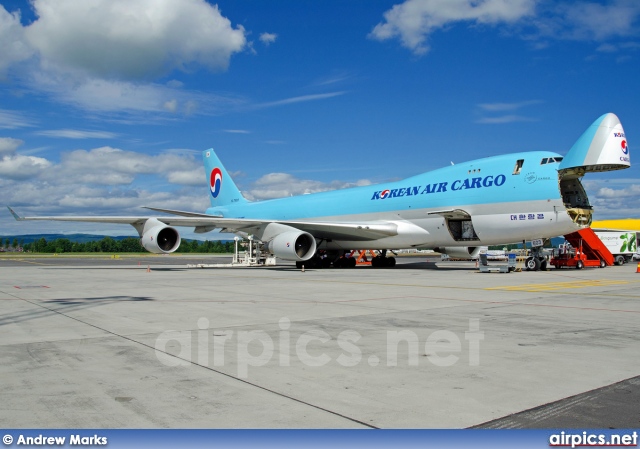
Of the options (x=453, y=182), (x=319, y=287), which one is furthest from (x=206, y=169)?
(x=319, y=287)

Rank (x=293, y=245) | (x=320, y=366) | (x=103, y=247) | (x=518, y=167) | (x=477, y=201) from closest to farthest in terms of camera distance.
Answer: (x=320, y=366) < (x=518, y=167) < (x=477, y=201) < (x=293, y=245) < (x=103, y=247)

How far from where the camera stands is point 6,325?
858cm

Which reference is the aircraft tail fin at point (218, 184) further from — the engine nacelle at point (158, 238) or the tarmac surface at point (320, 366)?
the tarmac surface at point (320, 366)

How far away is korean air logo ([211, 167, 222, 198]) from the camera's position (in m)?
38.9

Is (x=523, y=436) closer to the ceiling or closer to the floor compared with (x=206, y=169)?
closer to the floor

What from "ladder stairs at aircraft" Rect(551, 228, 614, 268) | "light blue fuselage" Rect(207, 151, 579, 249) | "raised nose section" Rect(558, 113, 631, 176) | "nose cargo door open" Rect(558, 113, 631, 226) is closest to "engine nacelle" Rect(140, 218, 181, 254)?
"light blue fuselage" Rect(207, 151, 579, 249)

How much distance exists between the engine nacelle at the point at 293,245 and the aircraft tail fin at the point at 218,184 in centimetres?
1225

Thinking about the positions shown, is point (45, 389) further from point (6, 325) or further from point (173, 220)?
point (173, 220)

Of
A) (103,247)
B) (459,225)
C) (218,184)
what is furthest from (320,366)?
(103,247)

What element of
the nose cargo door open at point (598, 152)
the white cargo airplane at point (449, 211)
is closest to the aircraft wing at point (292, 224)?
the white cargo airplane at point (449, 211)

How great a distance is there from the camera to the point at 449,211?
23.3 meters

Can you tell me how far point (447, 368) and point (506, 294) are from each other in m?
8.65

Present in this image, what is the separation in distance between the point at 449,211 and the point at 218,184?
817 inches

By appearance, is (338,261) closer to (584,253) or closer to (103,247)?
(584,253)
